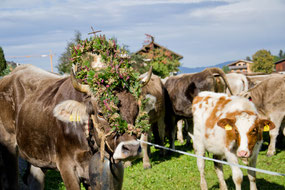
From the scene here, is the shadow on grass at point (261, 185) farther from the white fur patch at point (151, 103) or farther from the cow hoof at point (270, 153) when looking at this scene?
the white fur patch at point (151, 103)

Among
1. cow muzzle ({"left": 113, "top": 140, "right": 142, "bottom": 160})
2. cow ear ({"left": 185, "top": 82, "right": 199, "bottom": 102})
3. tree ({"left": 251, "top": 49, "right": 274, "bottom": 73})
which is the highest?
cow muzzle ({"left": 113, "top": 140, "right": 142, "bottom": 160})

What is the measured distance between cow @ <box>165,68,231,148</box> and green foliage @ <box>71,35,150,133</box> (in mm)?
6038

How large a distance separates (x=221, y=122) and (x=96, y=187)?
2445 mm

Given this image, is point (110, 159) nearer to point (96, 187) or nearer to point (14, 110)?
point (96, 187)

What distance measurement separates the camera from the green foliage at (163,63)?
3594cm

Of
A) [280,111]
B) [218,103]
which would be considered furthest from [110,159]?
[280,111]

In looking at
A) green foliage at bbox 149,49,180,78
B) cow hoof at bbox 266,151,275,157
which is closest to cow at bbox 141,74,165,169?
cow hoof at bbox 266,151,275,157

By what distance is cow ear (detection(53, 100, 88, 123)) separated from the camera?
3.40 metres

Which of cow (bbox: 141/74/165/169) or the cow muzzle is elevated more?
the cow muzzle

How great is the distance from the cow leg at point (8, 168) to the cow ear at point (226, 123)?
3.51 meters

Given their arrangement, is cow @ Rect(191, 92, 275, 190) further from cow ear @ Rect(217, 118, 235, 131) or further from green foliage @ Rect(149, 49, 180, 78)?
green foliage @ Rect(149, 49, 180, 78)

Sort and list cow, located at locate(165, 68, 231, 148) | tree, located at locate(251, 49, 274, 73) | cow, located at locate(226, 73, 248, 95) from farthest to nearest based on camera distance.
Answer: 1. tree, located at locate(251, 49, 274, 73)
2. cow, located at locate(226, 73, 248, 95)
3. cow, located at locate(165, 68, 231, 148)

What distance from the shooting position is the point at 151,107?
8.16 m

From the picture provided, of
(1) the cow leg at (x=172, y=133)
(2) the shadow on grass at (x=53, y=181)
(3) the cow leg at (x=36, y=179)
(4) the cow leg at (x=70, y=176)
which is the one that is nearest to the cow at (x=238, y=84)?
(1) the cow leg at (x=172, y=133)
